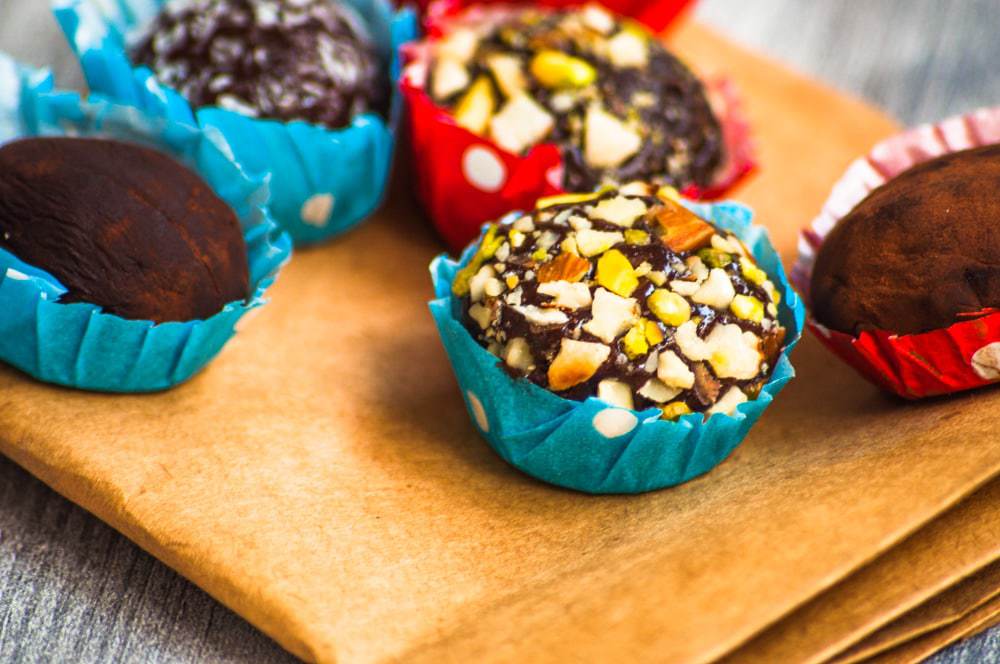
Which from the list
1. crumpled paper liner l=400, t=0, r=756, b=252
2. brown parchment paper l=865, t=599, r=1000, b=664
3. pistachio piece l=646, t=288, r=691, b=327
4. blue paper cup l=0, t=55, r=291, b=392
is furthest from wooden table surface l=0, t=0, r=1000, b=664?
crumpled paper liner l=400, t=0, r=756, b=252

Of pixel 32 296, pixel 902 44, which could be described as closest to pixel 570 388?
pixel 32 296

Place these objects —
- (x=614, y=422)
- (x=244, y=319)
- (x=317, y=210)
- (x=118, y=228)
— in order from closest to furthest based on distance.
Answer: (x=614, y=422), (x=118, y=228), (x=244, y=319), (x=317, y=210)

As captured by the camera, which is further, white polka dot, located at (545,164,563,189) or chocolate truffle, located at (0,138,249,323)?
white polka dot, located at (545,164,563,189)

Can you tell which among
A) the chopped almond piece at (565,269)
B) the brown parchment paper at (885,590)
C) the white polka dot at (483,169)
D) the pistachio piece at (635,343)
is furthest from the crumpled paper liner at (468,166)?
the brown parchment paper at (885,590)

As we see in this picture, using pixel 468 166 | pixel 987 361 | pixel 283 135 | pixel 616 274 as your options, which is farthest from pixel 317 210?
pixel 987 361

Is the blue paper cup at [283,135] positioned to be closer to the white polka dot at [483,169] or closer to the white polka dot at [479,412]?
the white polka dot at [483,169]

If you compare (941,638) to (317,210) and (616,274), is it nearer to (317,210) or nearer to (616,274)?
(616,274)

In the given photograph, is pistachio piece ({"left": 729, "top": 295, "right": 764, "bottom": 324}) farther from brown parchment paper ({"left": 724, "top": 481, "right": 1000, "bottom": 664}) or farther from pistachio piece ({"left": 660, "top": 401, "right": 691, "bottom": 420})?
brown parchment paper ({"left": 724, "top": 481, "right": 1000, "bottom": 664})
